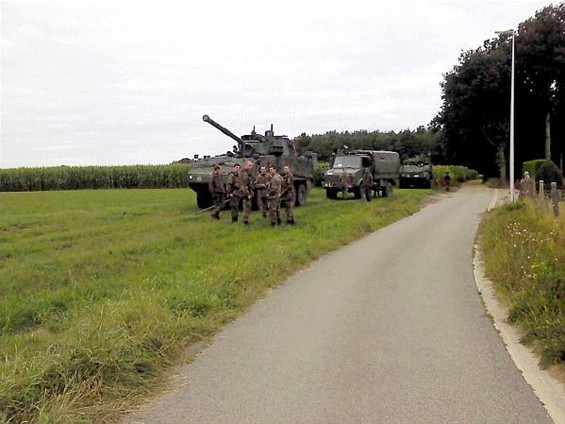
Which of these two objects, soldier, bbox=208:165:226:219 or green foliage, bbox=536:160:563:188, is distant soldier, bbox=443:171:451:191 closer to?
green foliage, bbox=536:160:563:188

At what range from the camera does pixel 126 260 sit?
541 inches

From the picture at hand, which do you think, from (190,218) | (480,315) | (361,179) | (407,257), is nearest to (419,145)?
(361,179)

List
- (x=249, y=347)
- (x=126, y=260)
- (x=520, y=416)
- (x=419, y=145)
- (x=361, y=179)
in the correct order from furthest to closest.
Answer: (x=419, y=145) < (x=361, y=179) < (x=126, y=260) < (x=249, y=347) < (x=520, y=416)

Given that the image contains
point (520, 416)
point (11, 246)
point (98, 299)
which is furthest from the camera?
point (11, 246)

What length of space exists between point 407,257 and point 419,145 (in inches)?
2184

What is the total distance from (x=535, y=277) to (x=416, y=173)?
3291 cm

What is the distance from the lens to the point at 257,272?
11.4 meters

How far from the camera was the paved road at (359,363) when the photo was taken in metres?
5.48

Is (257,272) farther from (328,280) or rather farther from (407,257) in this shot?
(407,257)

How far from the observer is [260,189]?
22.0 m

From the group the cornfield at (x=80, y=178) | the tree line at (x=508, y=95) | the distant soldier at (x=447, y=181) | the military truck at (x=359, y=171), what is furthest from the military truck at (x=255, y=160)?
the cornfield at (x=80, y=178)

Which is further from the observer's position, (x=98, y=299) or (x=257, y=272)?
(x=257, y=272)

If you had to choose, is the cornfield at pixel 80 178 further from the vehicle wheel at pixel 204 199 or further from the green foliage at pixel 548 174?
the vehicle wheel at pixel 204 199

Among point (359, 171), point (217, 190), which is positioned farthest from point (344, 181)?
point (217, 190)
